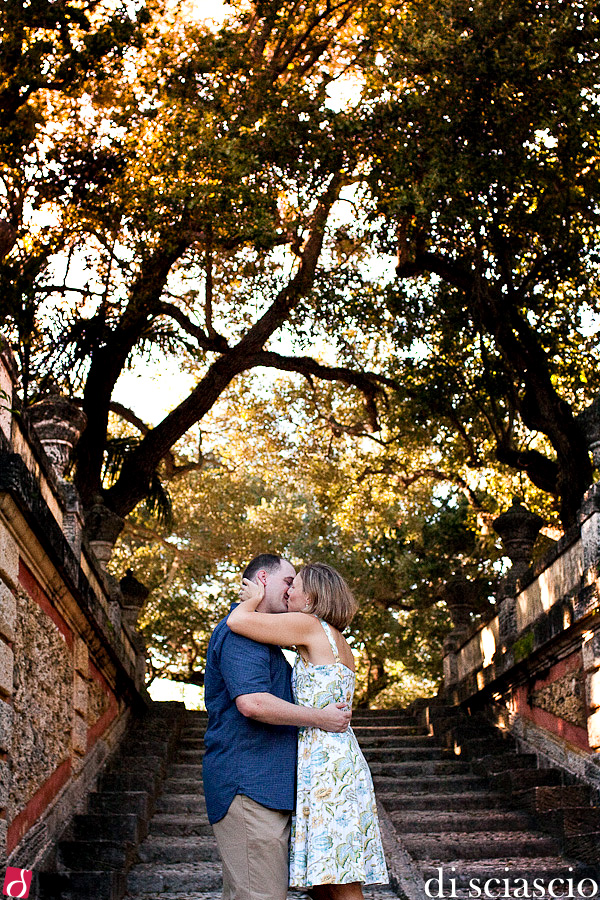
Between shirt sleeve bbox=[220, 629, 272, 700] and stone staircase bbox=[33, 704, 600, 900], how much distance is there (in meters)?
3.58

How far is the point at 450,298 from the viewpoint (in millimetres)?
13398

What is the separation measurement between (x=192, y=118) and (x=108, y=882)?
831cm

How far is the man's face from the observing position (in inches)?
143

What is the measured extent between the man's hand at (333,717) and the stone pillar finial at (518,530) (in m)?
8.75

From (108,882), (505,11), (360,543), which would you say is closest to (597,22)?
(505,11)

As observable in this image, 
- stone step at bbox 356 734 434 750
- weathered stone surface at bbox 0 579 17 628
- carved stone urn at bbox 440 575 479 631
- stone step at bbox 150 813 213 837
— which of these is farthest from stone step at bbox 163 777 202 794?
carved stone urn at bbox 440 575 479 631

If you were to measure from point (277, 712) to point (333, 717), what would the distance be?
23 cm

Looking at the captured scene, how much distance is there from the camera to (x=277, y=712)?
3.31 metres

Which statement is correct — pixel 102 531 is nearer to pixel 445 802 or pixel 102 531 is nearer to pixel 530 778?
pixel 445 802

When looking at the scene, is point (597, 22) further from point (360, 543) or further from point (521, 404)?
point (360, 543)

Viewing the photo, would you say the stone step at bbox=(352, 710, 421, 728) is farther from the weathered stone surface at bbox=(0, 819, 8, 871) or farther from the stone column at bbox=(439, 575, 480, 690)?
the weathered stone surface at bbox=(0, 819, 8, 871)

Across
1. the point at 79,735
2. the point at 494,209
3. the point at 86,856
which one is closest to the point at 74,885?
the point at 86,856

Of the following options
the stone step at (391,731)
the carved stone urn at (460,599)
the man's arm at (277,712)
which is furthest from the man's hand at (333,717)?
the carved stone urn at (460,599)

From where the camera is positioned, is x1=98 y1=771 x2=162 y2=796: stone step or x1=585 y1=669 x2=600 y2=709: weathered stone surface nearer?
x1=585 y1=669 x2=600 y2=709: weathered stone surface
